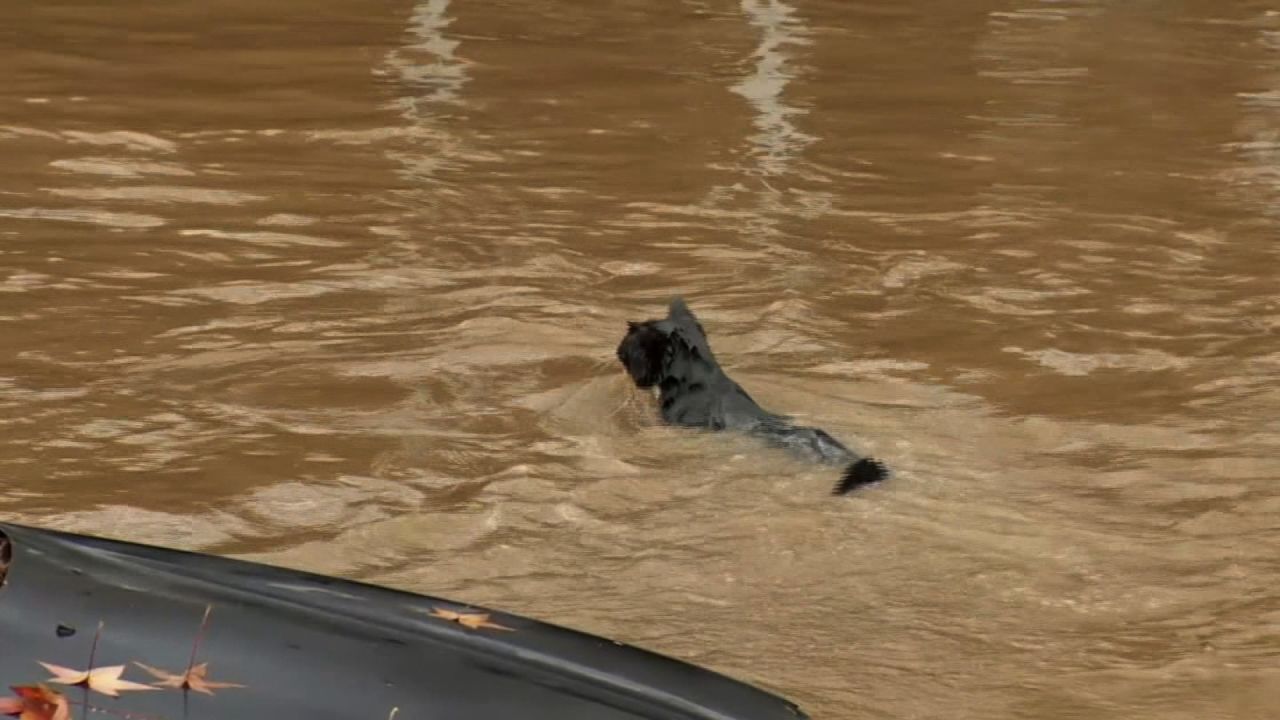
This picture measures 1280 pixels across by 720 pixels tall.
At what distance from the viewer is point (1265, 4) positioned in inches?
664

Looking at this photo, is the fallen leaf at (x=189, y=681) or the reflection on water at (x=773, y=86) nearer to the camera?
the fallen leaf at (x=189, y=681)

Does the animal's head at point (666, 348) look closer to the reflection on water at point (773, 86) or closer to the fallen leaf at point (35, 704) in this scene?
the reflection on water at point (773, 86)

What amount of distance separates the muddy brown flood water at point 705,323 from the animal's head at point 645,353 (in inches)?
5.1

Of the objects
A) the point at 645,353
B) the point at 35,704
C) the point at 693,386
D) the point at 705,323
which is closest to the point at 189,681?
the point at 35,704

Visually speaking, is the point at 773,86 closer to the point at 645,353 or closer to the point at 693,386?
the point at 645,353

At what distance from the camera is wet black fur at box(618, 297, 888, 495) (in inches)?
255

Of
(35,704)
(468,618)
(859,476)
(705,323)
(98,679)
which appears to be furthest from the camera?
(705,323)

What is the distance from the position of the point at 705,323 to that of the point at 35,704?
18.3 ft

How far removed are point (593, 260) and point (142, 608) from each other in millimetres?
5934

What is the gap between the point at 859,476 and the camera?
614cm

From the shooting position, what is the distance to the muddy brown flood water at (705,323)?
544 cm

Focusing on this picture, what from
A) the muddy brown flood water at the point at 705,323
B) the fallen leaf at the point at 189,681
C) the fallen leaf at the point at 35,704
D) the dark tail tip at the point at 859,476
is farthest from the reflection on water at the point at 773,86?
the fallen leaf at the point at 35,704

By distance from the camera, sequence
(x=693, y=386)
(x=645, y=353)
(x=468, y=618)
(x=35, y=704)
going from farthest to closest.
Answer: (x=645, y=353)
(x=693, y=386)
(x=468, y=618)
(x=35, y=704)

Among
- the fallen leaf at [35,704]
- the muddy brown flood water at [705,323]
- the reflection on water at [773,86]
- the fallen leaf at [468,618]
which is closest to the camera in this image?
the fallen leaf at [35,704]
